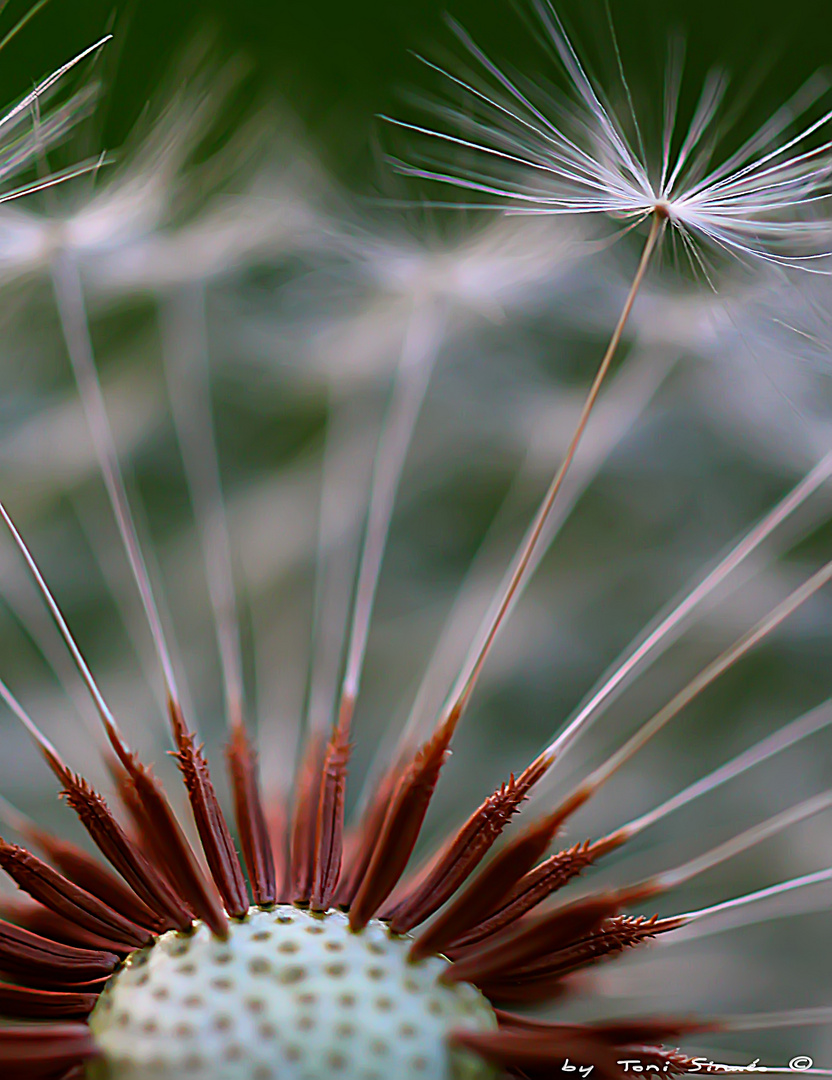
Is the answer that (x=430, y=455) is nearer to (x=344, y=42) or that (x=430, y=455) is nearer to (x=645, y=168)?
(x=645, y=168)

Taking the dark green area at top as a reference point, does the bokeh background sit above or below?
below

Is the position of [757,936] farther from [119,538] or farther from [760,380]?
[119,538]

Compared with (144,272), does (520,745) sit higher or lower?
lower

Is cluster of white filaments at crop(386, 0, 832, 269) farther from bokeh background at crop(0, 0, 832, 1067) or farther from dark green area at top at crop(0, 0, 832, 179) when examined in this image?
dark green area at top at crop(0, 0, 832, 179)

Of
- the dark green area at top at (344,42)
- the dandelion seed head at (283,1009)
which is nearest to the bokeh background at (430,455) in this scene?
the dark green area at top at (344,42)

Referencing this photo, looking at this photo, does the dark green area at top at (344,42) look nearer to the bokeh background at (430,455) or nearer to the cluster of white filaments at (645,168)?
the bokeh background at (430,455)

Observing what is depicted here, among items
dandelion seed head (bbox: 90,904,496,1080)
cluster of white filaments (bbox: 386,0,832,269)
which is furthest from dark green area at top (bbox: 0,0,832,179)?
dandelion seed head (bbox: 90,904,496,1080)

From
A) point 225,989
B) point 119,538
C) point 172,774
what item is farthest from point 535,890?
point 119,538
